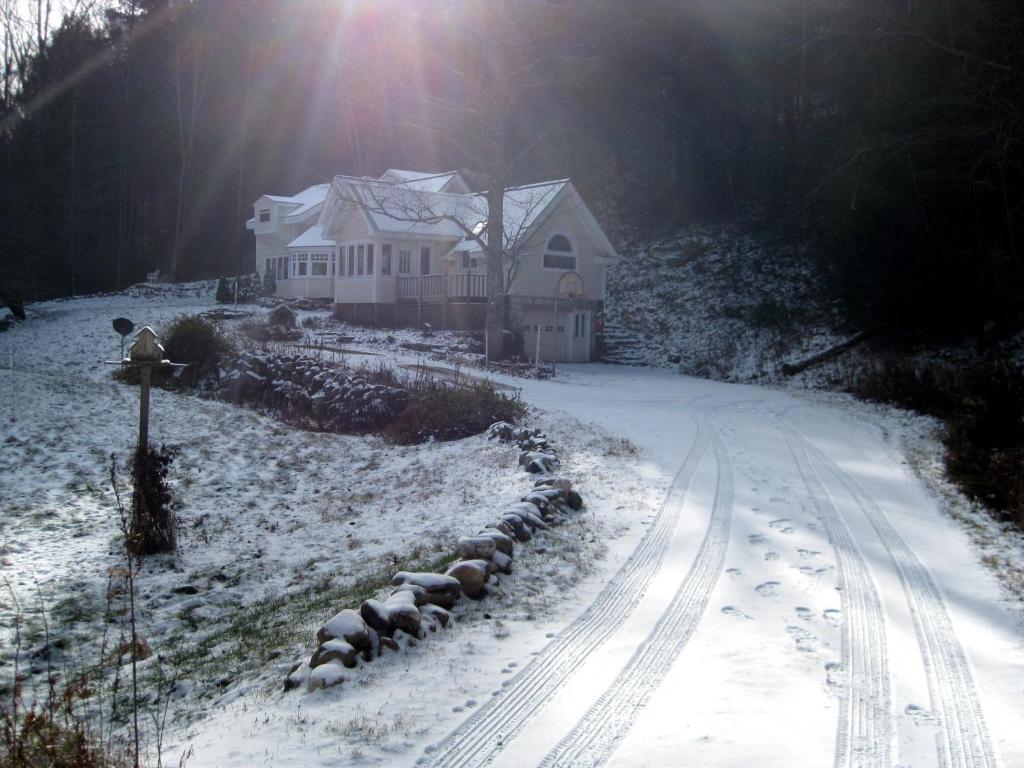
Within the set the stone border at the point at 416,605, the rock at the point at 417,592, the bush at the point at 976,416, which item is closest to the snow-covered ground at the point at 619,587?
the stone border at the point at 416,605

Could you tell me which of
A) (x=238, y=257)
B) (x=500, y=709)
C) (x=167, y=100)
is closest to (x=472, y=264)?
(x=500, y=709)

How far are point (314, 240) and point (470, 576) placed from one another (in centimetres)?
3222

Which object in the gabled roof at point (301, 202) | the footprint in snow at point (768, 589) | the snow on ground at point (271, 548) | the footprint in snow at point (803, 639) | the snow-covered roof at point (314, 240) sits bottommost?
the snow on ground at point (271, 548)

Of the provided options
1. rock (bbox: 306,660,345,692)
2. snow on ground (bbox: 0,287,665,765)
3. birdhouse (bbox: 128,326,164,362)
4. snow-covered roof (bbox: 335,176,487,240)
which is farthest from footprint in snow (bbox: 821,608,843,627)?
snow-covered roof (bbox: 335,176,487,240)

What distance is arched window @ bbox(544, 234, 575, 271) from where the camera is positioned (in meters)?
28.9

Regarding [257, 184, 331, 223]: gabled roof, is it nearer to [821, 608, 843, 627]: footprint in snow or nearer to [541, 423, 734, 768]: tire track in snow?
[541, 423, 734, 768]: tire track in snow

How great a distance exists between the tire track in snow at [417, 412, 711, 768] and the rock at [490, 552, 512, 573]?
800 mm

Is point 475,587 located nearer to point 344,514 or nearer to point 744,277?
point 344,514

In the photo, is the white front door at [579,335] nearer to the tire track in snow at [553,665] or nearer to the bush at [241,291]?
the bush at [241,291]

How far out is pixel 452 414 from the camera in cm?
1374

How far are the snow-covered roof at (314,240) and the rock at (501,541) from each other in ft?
95.3

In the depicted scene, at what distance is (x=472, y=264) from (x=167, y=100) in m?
32.6

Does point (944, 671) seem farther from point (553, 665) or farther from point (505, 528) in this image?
point (505, 528)

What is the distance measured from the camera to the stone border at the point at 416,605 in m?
4.70
